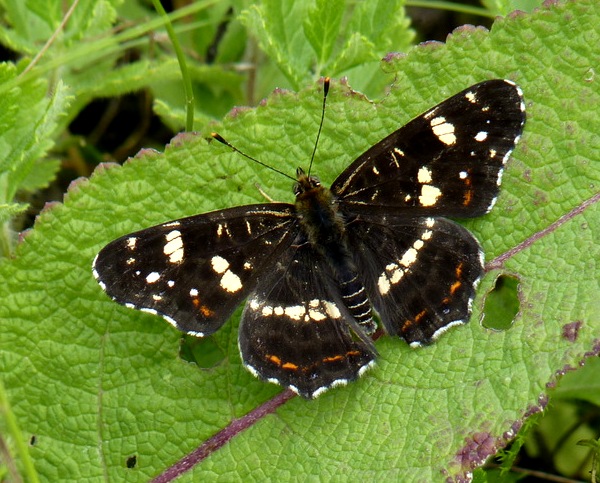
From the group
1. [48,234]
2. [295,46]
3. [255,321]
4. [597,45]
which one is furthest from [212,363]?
[597,45]

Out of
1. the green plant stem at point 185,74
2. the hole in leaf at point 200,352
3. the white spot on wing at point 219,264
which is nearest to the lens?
the white spot on wing at point 219,264

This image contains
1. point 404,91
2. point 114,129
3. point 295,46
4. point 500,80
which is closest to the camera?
point 500,80

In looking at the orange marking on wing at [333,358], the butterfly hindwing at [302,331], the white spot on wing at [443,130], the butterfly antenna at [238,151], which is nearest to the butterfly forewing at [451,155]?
the white spot on wing at [443,130]

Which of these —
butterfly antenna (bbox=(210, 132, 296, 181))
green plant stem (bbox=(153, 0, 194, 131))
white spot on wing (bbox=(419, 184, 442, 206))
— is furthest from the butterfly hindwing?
green plant stem (bbox=(153, 0, 194, 131))

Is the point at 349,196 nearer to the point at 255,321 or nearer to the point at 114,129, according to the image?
the point at 255,321

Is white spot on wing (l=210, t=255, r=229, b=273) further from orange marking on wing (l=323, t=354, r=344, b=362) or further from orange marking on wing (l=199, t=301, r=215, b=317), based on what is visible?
orange marking on wing (l=323, t=354, r=344, b=362)

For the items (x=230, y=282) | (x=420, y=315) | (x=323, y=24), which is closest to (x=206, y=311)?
(x=230, y=282)

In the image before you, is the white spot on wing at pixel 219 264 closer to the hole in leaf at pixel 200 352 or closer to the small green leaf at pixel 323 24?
the hole in leaf at pixel 200 352
